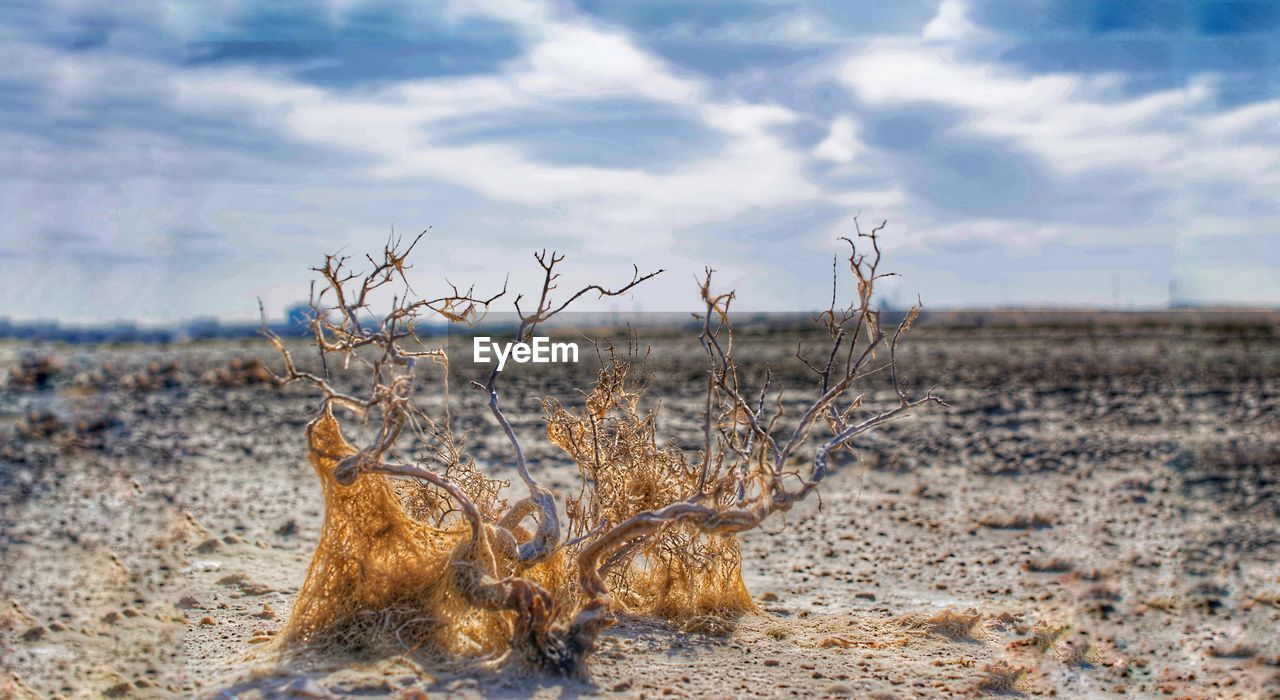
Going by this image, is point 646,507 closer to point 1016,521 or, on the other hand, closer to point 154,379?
point 1016,521

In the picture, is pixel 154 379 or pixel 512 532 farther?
pixel 154 379

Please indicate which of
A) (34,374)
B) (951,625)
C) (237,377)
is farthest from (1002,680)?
(34,374)

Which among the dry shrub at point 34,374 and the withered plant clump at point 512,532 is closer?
the withered plant clump at point 512,532

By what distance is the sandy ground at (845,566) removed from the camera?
6297 millimetres

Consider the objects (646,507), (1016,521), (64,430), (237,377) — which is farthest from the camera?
(237,377)

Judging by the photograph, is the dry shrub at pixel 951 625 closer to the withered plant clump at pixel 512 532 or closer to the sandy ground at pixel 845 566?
the sandy ground at pixel 845 566

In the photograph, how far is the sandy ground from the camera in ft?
20.7

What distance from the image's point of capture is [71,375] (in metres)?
33.4

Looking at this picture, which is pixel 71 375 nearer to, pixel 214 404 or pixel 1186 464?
pixel 214 404

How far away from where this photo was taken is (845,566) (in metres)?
9.75

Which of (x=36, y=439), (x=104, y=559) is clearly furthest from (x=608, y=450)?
(x=36, y=439)

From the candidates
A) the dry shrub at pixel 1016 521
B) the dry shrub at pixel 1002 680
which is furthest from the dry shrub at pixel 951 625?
the dry shrub at pixel 1016 521

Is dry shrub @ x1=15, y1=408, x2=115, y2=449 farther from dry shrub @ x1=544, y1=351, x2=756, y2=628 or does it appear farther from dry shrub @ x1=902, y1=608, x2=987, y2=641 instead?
dry shrub @ x1=902, y1=608, x2=987, y2=641

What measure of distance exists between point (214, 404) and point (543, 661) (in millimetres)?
19567
